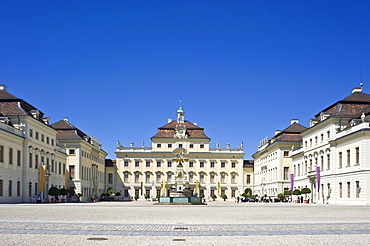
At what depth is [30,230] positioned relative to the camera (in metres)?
13.7

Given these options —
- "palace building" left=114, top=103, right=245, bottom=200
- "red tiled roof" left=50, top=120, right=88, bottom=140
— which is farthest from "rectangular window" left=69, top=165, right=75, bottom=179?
"palace building" left=114, top=103, right=245, bottom=200

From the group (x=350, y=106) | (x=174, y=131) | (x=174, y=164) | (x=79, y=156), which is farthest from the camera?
(x=174, y=131)

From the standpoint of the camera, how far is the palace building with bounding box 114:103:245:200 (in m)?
98.1

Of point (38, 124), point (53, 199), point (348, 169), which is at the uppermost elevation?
point (38, 124)

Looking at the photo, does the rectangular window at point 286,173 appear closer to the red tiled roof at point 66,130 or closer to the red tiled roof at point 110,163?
the red tiled roof at point 66,130

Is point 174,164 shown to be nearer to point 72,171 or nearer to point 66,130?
point 72,171

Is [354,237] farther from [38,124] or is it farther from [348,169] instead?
[38,124]

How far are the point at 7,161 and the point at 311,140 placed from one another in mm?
35275

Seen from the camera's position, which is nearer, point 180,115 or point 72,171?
point 72,171

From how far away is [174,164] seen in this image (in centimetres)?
9794

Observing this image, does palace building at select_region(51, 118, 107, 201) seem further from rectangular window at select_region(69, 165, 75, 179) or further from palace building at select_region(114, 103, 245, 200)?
palace building at select_region(114, 103, 245, 200)

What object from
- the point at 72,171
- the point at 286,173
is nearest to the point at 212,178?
the point at 286,173

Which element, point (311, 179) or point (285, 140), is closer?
point (311, 179)

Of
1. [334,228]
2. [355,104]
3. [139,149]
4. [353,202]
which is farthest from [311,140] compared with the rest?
[334,228]
